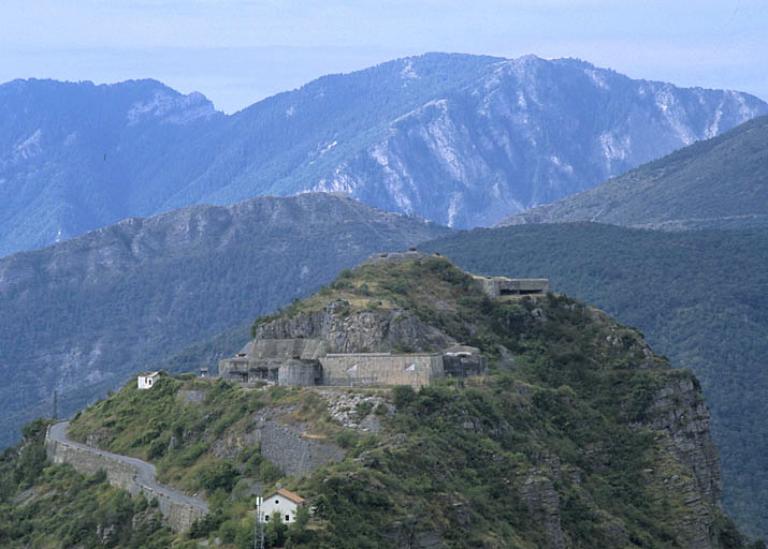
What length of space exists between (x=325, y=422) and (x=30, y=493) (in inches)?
946

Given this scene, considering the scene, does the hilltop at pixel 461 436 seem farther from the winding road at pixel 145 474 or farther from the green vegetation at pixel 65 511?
the green vegetation at pixel 65 511

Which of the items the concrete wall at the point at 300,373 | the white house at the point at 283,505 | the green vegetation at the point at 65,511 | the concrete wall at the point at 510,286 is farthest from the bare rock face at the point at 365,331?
the white house at the point at 283,505

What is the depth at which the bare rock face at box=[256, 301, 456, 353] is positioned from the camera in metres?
104

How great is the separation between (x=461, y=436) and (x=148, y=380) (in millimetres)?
29391

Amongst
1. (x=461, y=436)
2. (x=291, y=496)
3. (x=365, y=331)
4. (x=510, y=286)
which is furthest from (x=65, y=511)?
(x=510, y=286)

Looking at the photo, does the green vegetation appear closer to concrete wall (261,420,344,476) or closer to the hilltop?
the hilltop

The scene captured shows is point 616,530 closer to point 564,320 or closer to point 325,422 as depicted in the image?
point 325,422

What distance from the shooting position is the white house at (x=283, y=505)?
73188mm

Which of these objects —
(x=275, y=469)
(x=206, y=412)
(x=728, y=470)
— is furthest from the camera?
(x=728, y=470)

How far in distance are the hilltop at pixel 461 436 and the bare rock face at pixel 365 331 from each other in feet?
0.60

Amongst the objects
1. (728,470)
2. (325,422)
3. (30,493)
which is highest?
(325,422)

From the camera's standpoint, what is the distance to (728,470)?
18088 centimetres

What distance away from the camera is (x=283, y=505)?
73.7 meters

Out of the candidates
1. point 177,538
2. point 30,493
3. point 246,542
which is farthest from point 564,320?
point 246,542
